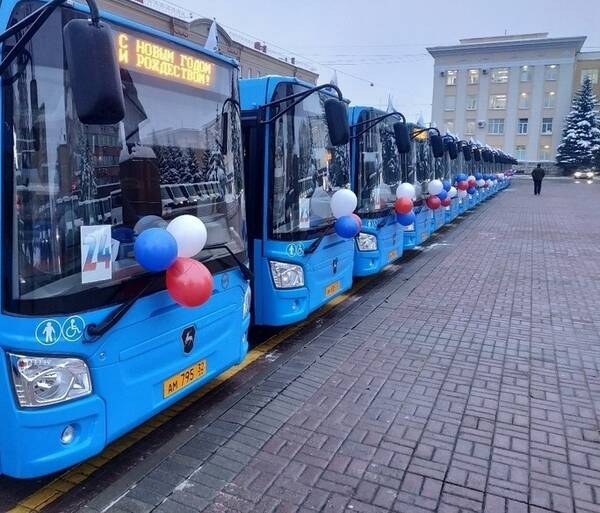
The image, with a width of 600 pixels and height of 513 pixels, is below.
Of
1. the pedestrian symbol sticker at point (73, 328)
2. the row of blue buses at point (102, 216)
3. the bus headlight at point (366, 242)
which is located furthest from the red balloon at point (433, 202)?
the pedestrian symbol sticker at point (73, 328)

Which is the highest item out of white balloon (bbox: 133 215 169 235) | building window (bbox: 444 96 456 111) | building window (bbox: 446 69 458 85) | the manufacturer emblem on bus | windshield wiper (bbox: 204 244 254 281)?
building window (bbox: 446 69 458 85)

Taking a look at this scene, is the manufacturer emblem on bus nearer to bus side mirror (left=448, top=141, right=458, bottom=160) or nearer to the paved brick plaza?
the paved brick plaza

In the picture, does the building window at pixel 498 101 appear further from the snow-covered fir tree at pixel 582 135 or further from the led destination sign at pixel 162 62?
the led destination sign at pixel 162 62

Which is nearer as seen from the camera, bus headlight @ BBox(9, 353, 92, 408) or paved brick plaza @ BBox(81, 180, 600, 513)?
bus headlight @ BBox(9, 353, 92, 408)

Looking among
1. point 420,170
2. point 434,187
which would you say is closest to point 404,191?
point 420,170

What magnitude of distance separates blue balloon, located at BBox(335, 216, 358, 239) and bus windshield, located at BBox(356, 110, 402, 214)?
6.50 ft

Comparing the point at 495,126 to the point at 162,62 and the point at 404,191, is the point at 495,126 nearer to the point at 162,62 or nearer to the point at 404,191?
the point at 404,191

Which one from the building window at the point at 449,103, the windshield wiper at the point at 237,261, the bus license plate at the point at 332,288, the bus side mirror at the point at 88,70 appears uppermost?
the building window at the point at 449,103

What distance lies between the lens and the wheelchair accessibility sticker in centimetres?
553

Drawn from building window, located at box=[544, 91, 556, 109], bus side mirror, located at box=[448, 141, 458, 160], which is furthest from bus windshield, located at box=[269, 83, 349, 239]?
building window, located at box=[544, 91, 556, 109]

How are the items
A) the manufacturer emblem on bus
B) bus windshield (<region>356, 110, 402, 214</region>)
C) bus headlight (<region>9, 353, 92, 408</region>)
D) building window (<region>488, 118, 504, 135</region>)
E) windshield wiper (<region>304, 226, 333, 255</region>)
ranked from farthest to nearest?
1. building window (<region>488, 118, 504, 135</region>)
2. bus windshield (<region>356, 110, 402, 214</region>)
3. windshield wiper (<region>304, 226, 333, 255</region>)
4. the manufacturer emblem on bus
5. bus headlight (<region>9, 353, 92, 408</region>)

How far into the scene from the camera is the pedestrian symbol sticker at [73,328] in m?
2.81

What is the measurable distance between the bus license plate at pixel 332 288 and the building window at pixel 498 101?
72831mm

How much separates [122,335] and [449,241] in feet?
41.3
